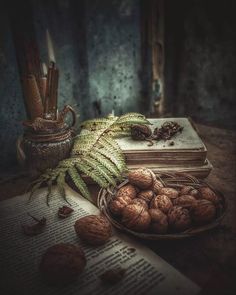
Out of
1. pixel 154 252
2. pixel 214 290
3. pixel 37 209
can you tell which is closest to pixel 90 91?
pixel 37 209

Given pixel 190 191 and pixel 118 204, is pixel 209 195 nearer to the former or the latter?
pixel 190 191

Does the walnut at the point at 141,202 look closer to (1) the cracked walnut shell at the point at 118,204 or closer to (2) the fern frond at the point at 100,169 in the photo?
(1) the cracked walnut shell at the point at 118,204

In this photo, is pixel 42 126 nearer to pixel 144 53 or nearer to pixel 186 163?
pixel 186 163

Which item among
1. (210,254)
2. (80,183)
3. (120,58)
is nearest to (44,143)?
(80,183)

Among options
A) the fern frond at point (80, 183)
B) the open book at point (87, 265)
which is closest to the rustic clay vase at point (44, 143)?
the fern frond at point (80, 183)

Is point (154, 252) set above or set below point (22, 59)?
below
